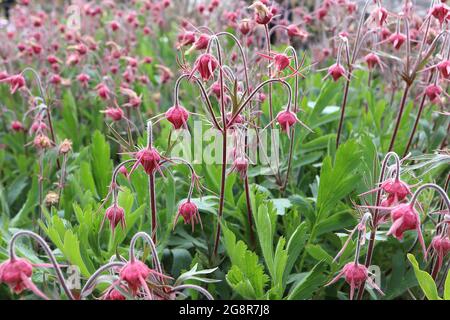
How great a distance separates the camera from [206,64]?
4.95 ft

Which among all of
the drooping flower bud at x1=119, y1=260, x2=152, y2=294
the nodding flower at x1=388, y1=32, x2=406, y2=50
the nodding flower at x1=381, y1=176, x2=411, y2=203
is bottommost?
the drooping flower bud at x1=119, y1=260, x2=152, y2=294

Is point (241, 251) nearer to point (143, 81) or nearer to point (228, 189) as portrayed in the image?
point (228, 189)

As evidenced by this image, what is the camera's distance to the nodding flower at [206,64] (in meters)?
1.50

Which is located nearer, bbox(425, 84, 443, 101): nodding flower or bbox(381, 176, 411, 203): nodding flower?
bbox(381, 176, 411, 203): nodding flower

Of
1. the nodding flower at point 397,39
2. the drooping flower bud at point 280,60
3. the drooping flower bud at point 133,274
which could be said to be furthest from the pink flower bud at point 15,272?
the nodding flower at point 397,39

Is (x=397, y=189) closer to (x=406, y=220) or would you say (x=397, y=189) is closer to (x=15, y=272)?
(x=406, y=220)

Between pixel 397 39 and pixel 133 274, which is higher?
pixel 397 39

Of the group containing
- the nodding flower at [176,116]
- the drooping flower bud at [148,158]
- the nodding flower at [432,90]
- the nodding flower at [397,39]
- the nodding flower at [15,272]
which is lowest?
the nodding flower at [15,272]

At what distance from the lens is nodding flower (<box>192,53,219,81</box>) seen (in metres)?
1.50

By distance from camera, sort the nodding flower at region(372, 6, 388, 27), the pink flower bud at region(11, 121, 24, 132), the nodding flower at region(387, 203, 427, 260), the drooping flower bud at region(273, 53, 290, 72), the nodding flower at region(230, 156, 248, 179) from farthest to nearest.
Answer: the pink flower bud at region(11, 121, 24, 132) → the nodding flower at region(372, 6, 388, 27) → the nodding flower at region(230, 156, 248, 179) → the drooping flower bud at region(273, 53, 290, 72) → the nodding flower at region(387, 203, 427, 260)

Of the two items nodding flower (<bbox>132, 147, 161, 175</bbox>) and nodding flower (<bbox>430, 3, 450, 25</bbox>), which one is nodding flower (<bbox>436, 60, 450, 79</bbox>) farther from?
nodding flower (<bbox>132, 147, 161, 175</bbox>)

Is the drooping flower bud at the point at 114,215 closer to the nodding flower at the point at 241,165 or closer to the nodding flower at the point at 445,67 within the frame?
the nodding flower at the point at 241,165

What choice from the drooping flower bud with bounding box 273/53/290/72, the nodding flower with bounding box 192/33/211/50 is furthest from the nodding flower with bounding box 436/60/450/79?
the nodding flower with bounding box 192/33/211/50

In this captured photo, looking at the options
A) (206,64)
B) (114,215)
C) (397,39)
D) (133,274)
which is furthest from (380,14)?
(133,274)
